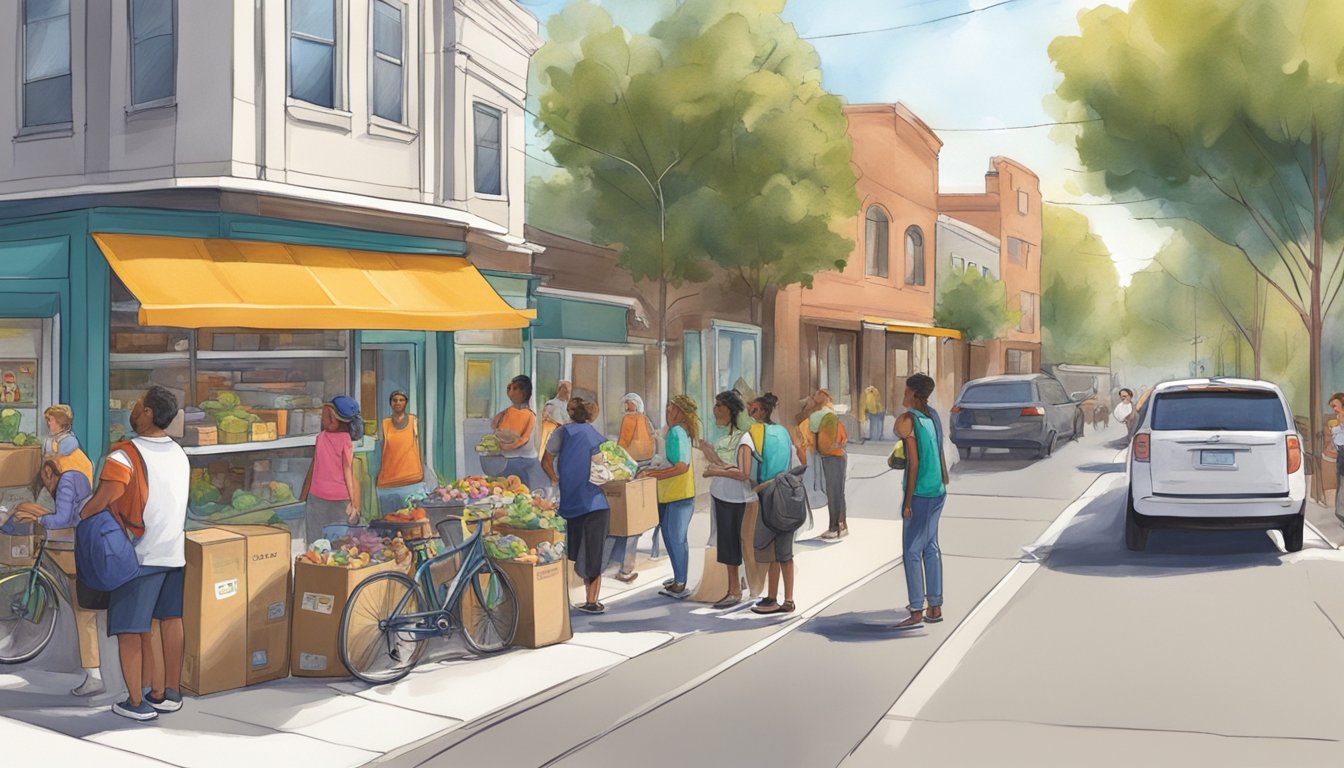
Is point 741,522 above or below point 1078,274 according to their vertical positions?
below

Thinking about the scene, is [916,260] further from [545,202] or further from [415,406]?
[415,406]

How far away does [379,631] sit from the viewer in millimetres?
8055

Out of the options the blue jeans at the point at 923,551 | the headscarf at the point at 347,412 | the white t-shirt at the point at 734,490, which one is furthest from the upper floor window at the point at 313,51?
the blue jeans at the point at 923,551

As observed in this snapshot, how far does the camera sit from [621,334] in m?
24.1

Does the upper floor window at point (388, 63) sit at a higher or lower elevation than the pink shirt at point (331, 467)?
higher

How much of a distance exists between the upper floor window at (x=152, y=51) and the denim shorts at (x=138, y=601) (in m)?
6.91

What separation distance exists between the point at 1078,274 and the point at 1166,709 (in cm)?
7584

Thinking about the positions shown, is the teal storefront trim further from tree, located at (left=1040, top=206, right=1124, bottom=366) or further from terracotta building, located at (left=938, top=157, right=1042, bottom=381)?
tree, located at (left=1040, top=206, right=1124, bottom=366)

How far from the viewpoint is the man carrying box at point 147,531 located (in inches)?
273

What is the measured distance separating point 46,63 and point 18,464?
184 inches

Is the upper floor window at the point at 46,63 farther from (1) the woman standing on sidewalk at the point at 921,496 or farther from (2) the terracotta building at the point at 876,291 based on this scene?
(2) the terracotta building at the point at 876,291

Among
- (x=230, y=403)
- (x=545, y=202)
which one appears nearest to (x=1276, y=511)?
(x=230, y=403)

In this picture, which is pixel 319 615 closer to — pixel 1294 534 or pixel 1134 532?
pixel 1134 532

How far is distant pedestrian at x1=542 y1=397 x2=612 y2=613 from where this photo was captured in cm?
988
